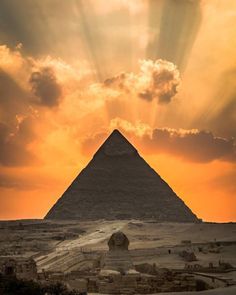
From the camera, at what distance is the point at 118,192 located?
338 feet

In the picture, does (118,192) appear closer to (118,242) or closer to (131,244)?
(131,244)

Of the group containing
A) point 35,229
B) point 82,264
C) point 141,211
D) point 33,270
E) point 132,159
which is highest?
point 132,159

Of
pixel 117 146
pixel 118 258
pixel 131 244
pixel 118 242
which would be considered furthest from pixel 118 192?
pixel 118 258

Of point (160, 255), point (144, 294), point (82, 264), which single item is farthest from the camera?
point (160, 255)

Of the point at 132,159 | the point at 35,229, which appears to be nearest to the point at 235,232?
the point at 35,229

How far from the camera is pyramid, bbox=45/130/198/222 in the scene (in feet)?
320

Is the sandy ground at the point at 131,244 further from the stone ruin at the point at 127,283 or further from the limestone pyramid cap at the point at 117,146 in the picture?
the limestone pyramid cap at the point at 117,146

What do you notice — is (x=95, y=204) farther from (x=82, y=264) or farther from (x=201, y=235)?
(x=82, y=264)

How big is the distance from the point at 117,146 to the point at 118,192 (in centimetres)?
744

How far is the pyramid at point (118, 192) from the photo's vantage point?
97500 mm

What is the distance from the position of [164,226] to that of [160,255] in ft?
98.0

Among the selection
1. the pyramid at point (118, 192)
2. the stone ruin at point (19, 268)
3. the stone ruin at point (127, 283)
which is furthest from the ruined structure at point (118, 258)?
the pyramid at point (118, 192)

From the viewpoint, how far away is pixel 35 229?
6975cm

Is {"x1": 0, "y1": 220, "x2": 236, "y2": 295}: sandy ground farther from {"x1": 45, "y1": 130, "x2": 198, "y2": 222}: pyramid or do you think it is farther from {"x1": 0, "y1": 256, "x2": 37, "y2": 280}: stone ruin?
{"x1": 45, "y1": 130, "x2": 198, "y2": 222}: pyramid
